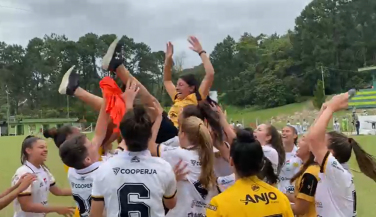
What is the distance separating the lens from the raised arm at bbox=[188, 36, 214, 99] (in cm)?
539

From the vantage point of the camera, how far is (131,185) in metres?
3.08

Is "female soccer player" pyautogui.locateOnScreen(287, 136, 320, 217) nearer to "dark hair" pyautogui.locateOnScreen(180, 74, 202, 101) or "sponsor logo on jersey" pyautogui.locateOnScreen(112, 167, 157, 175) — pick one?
"sponsor logo on jersey" pyautogui.locateOnScreen(112, 167, 157, 175)

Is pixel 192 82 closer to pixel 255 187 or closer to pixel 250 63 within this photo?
pixel 255 187

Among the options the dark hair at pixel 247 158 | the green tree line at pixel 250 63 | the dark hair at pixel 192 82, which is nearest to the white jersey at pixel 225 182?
the dark hair at pixel 247 158

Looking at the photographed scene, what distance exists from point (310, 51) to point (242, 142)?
69268mm

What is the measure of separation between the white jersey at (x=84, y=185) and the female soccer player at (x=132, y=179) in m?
0.64

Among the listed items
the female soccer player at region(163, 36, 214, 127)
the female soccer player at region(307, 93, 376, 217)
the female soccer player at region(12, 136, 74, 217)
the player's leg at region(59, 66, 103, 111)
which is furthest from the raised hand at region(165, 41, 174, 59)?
the female soccer player at region(307, 93, 376, 217)

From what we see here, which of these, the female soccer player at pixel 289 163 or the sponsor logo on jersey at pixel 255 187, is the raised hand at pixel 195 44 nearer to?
the female soccer player at pixel 289 163

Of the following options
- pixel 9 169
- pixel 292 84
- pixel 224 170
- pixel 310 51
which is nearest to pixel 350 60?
pixel 310 51

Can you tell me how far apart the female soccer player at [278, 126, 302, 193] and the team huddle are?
22 centimetres

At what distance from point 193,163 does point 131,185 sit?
83 cm

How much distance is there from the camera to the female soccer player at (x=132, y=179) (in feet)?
10.1

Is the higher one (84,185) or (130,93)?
(130,93)

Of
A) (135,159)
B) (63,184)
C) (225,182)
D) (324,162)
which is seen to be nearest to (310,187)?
(324,162)
